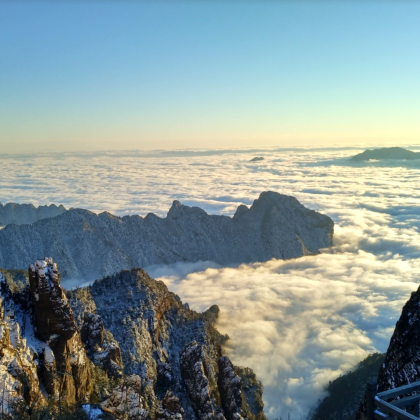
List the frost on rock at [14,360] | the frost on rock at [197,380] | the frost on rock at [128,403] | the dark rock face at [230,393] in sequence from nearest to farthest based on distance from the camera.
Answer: the frost on rock at [14,360], the frost on rock at [128,403], the frost on rock at [197,380], the dark rock face at [230,393]

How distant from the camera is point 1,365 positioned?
23875mm

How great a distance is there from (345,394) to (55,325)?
143 metres

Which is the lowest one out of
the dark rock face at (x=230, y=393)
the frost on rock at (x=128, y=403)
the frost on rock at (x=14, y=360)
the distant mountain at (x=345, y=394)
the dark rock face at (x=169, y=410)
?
the distant mountain at (x=345, y=394)

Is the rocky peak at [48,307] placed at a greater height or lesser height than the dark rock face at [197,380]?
greater

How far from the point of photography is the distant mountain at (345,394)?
13110cm

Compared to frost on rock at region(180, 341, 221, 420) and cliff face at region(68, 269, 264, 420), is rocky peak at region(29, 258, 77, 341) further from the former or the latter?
frost on rock at region(180, 341, 221, 420)

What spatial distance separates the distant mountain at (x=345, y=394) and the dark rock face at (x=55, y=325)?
117 meters

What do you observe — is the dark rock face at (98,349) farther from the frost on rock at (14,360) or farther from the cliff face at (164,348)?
the frost on rock at (14,360)

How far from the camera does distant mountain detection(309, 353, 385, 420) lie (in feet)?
430

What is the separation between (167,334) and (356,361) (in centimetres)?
12379

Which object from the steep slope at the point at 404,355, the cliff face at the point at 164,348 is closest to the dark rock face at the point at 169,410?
the cliff face at the point at 164,348

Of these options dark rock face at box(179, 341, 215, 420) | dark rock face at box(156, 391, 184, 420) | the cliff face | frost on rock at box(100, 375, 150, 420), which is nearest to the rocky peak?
frost on rock at box(100, 375, 150, 420)

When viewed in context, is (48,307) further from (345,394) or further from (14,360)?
(345,394)

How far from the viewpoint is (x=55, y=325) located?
104ft
